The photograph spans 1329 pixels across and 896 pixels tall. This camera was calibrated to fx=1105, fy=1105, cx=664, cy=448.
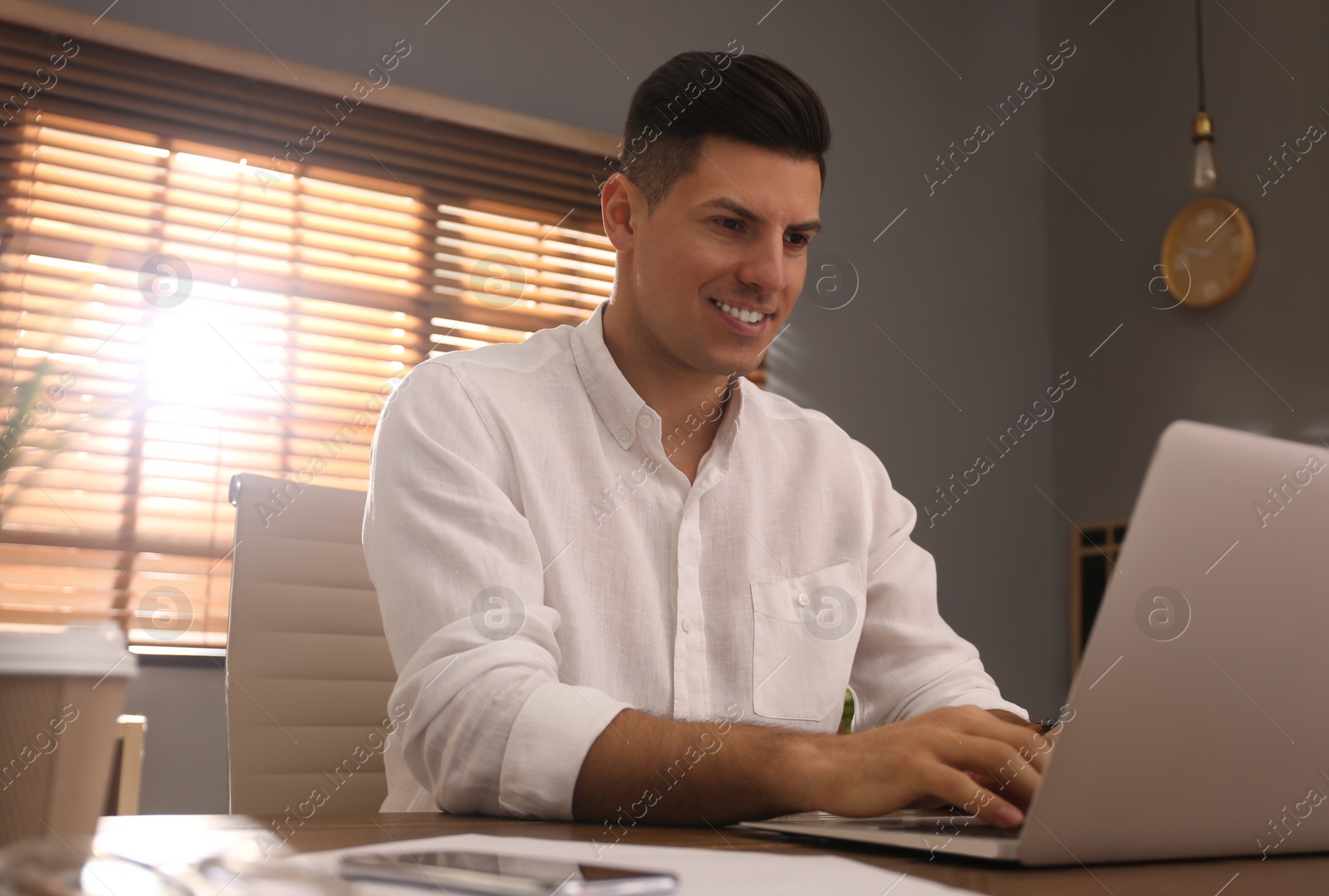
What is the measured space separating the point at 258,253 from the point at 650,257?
1.35 m

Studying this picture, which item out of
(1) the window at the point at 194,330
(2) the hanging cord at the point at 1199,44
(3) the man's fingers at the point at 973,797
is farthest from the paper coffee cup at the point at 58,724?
(2) the hanging cord at the point at 1199,44

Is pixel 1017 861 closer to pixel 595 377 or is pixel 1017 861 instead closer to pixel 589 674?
pixel 589 674

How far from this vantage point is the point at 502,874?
0.40 meters

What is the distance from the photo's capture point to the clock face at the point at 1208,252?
2871mm

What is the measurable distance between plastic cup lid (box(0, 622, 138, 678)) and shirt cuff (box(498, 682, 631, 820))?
23.6 inches

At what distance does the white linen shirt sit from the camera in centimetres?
91

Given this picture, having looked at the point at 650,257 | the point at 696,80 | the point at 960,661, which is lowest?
the point at 960,661

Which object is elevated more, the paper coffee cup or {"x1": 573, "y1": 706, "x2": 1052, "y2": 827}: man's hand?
the paper coffee cup

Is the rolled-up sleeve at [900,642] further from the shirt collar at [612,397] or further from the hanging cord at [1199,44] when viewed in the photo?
the hanging cord at [1199,44]

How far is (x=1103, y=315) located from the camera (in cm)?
329

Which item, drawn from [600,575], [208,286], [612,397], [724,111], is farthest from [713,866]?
[208,286]

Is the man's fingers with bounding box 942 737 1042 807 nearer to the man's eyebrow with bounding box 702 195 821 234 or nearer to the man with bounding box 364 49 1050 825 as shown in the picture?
the man with bounding box 364 49 1050 825

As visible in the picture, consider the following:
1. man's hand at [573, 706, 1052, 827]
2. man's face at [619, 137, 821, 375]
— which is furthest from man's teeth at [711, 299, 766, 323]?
man's hand at [573, 706, 1052, 827]

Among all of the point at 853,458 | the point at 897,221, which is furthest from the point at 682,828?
→ the point at 897,221
